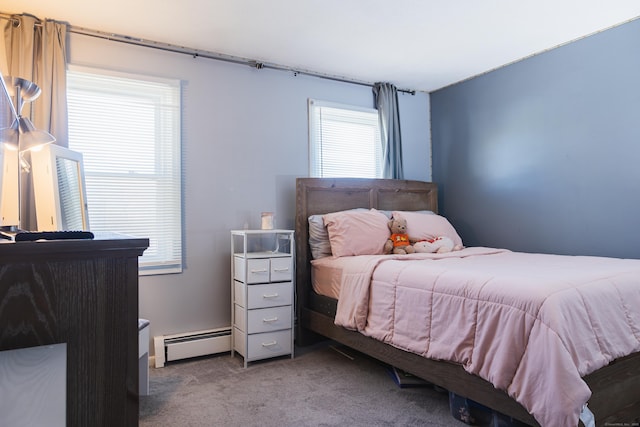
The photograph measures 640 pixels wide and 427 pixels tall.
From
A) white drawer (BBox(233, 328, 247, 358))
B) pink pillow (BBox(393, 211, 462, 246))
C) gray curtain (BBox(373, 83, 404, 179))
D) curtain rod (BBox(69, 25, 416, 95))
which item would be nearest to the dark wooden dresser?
white drawer (BBox(233, 328, 247, 358))

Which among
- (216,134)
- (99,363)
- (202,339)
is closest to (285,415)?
(202,339)

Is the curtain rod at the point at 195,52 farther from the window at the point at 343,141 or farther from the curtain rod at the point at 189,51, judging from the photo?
the window at the point at 343,141

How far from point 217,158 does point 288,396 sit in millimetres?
1858

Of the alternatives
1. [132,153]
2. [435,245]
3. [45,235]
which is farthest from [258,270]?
[45,235]

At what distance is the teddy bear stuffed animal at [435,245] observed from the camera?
3287 mm

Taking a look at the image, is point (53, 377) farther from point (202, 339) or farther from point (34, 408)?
point (202, 339)

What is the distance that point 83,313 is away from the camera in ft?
2.13

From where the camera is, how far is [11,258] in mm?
594

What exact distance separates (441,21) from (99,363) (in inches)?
115

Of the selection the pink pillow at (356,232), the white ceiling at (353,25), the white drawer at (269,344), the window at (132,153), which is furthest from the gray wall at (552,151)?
the window at (132,153)

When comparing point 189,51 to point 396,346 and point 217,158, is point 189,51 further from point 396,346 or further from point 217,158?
point 396,346

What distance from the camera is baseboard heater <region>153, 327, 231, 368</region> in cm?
294

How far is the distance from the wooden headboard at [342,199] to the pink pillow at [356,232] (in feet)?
0.72

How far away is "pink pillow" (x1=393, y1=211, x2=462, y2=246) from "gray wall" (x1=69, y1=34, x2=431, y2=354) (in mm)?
1017
